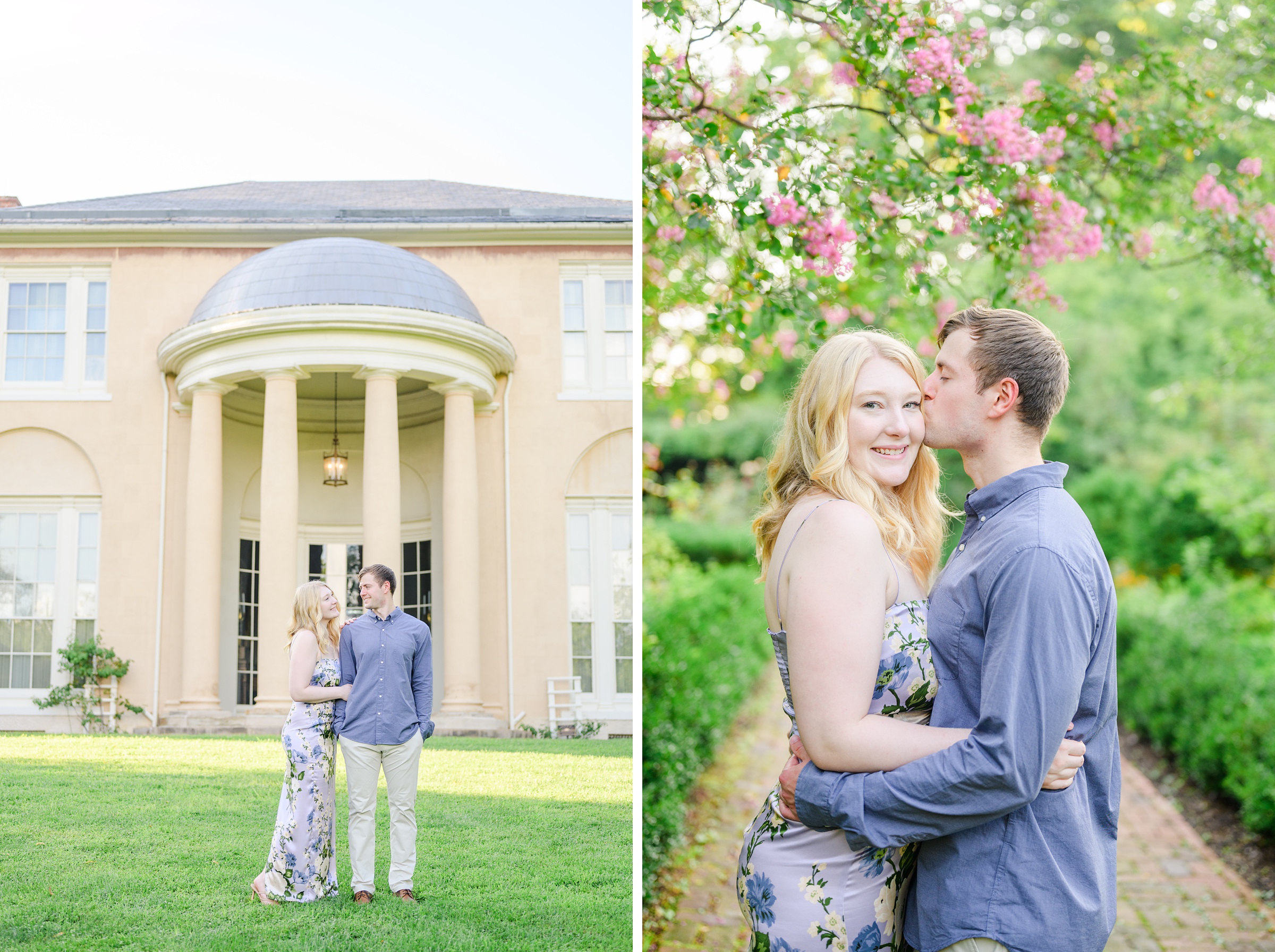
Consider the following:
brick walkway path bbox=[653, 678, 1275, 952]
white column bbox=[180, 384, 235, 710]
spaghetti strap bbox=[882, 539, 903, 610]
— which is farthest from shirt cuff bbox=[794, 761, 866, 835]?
white column bbox=[180, 384, 235, 710]

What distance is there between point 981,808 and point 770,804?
50 centimetres

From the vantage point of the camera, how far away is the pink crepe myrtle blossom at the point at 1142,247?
486 cm

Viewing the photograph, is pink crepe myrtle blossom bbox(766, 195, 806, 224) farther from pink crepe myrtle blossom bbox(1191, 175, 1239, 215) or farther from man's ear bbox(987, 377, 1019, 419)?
pink crepe myrtle blossom bbox(1191, 175, 1239, 215)

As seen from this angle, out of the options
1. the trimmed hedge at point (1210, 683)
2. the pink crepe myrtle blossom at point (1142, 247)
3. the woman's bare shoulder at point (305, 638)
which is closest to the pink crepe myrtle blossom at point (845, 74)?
the pink crepe myrtle blossom at point (1142, 247)

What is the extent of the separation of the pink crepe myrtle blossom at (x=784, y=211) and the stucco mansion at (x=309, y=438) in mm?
568

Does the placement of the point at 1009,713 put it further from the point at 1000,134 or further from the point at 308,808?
the point at 1000,134

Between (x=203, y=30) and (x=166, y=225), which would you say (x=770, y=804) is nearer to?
(x=166, y=225)

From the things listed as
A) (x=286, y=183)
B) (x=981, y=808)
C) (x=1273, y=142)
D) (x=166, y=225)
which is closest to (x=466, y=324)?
(x=286, y=183)

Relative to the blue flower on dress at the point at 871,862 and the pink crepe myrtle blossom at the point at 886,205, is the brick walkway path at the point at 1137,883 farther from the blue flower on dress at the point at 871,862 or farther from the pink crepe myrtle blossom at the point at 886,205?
the pink crepe myrtle blossom at the point at 886,205

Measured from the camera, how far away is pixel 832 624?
73.8 inches

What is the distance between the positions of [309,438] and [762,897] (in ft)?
7.41

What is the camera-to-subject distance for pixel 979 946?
1855mm

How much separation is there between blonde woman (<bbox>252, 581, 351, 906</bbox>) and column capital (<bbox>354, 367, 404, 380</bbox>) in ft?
2.43

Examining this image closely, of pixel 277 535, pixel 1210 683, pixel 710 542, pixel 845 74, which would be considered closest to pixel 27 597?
pixel 277 535
